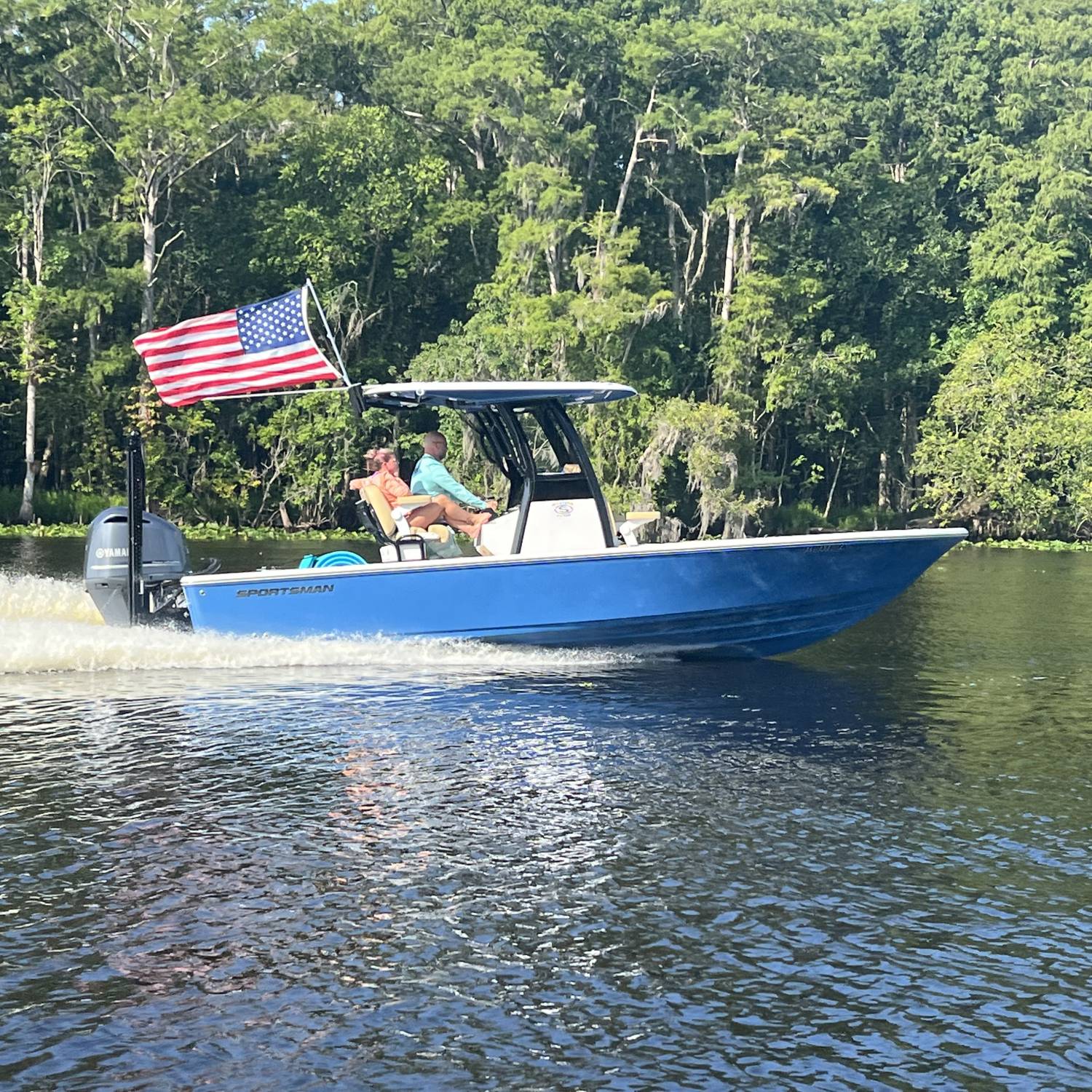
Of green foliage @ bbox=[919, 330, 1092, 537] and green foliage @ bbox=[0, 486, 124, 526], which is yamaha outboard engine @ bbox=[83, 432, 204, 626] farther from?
green foliage @ bbox=[919, 330, 1092, 537]

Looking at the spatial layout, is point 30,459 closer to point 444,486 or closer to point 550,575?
point 444,486

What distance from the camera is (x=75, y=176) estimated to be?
48.8m

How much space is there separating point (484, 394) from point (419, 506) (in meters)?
1.30

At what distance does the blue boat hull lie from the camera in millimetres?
14430

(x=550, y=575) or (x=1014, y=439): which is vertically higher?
(x=1014, y=439)

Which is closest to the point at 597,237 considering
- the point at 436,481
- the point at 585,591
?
the point at 436,481

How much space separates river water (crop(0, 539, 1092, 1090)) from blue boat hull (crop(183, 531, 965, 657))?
59 cm

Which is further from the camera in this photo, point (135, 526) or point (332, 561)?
point (332, 561)

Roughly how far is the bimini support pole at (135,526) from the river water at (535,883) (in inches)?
30.0

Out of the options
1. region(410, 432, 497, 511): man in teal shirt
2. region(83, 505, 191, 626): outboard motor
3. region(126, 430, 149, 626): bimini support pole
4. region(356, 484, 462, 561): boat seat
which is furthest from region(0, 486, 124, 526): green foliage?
region(356, 484, 462, 561): boat seat

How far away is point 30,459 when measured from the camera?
151 feet

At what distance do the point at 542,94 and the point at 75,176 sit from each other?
14.8 m

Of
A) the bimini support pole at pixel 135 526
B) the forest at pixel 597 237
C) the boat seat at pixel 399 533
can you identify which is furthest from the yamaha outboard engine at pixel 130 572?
the forest at pixel 597 237

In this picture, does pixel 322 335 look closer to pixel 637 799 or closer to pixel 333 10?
pixel 333 10
